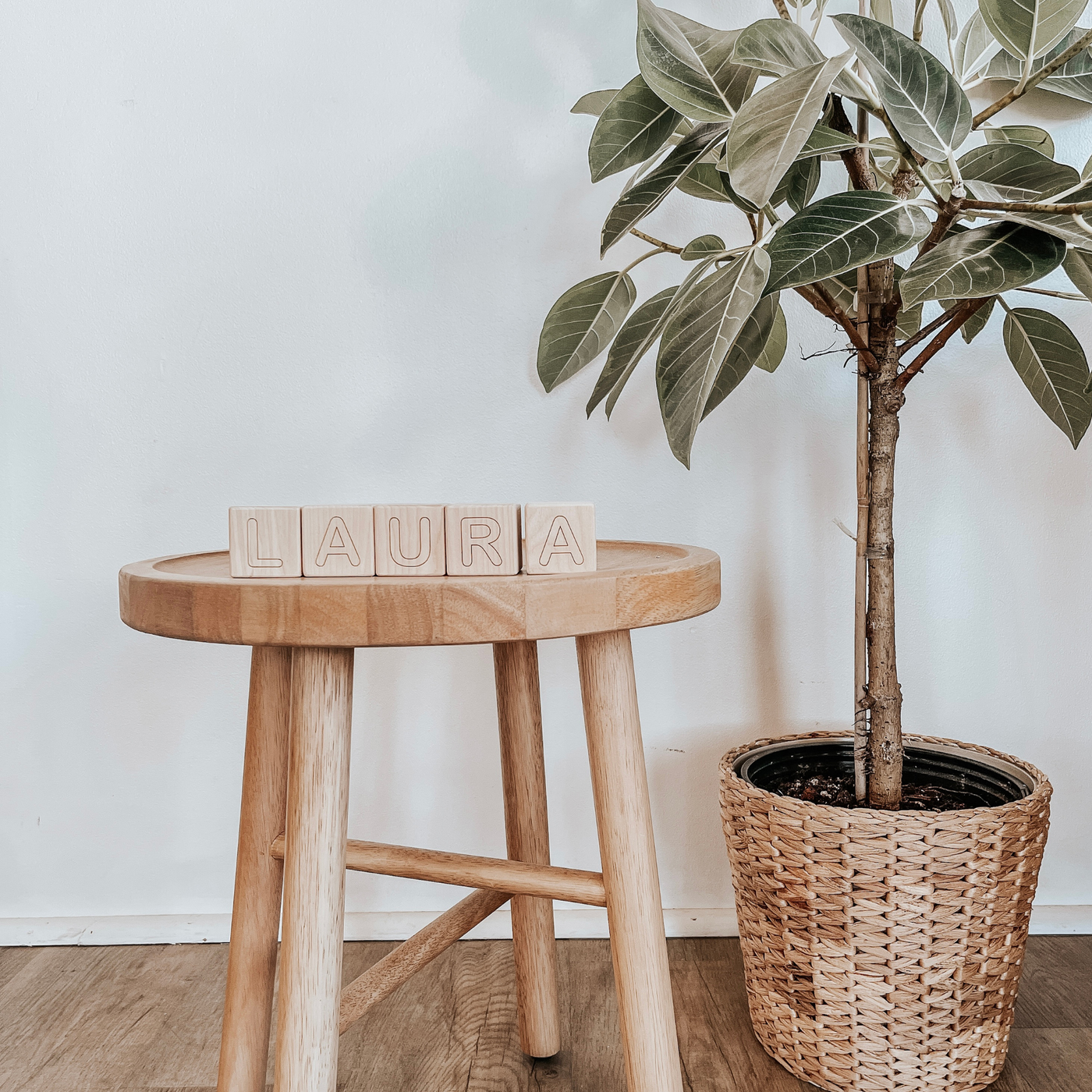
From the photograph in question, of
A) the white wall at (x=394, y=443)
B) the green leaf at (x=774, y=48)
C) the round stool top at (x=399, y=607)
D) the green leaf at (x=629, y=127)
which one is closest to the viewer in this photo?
the round stool top at (x=399, y=607)

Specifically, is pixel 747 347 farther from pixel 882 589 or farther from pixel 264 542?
pixel 264 542

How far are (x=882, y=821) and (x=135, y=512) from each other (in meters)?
0.93

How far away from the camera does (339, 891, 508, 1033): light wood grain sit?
71cm

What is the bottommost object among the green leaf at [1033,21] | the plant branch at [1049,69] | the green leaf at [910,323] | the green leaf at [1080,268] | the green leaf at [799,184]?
the green leaf at [910,323]

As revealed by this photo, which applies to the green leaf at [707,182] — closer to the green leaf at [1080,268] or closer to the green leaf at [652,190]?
the green leaf at [652,190]

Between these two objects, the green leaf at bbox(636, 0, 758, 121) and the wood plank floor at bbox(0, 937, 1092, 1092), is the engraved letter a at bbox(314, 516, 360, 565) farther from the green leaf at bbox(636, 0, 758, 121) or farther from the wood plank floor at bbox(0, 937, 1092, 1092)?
the wood plank floor at bbox(0, 937, 1092, 1092)

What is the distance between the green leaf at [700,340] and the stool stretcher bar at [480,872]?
326 mm

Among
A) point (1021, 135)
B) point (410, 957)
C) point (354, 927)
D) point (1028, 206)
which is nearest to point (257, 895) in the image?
point (410, 957)

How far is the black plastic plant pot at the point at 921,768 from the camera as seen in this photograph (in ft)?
2.86

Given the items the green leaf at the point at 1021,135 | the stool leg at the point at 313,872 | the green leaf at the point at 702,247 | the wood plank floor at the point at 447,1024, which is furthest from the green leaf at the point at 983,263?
the wood plank floor at the point at 447,1024

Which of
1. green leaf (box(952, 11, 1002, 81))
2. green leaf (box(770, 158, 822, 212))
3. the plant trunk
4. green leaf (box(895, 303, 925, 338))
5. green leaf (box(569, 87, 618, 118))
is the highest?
green leaf (box(952, 11, 1002, 81))

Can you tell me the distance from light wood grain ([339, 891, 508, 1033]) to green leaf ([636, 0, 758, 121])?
2.14 ft

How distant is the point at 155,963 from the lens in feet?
3.62

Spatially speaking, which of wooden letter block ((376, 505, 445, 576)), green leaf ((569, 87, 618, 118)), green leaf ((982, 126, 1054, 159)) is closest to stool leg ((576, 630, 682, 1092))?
wooden letter block ((376, 505, 445, 576))
